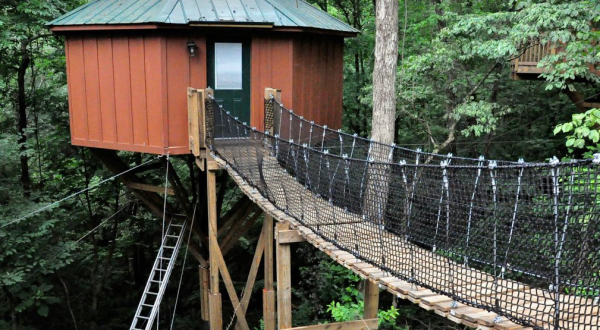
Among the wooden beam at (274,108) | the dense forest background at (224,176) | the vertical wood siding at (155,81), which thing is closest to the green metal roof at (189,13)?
the vertical wood siding at (155,81)

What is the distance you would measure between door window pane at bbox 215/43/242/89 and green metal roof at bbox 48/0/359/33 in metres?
0.56

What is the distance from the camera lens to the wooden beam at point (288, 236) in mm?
5818

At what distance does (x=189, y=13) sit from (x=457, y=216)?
5401 mm

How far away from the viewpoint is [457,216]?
4.43 metres

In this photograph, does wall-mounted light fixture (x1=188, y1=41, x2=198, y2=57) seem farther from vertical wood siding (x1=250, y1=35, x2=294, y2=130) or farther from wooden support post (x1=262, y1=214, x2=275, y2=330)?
wooden support post (x1=262, y1=214, x2=275, y2=330)

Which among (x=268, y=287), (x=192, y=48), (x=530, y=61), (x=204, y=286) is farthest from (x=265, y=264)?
(x=530, y=61)

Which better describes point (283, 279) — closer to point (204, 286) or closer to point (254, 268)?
point (254, 268)

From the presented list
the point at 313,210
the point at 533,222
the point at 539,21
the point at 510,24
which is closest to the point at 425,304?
the point at 533,222

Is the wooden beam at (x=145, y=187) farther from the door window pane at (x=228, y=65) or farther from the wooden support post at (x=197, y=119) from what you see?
the door window pane at (x=228, y=65)

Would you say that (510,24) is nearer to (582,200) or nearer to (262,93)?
(262,93)

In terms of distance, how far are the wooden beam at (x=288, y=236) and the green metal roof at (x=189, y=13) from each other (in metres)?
3.67

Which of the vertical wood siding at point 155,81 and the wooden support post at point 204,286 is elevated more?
the vertical wood siding at point 155,81

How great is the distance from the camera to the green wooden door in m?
8.59

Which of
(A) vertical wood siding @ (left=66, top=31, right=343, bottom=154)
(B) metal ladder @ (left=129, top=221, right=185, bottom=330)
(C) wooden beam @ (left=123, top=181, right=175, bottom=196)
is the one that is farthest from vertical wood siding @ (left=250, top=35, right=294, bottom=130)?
(B) metal ladder @ (left=129, top=221, right=185, bottom=330)
